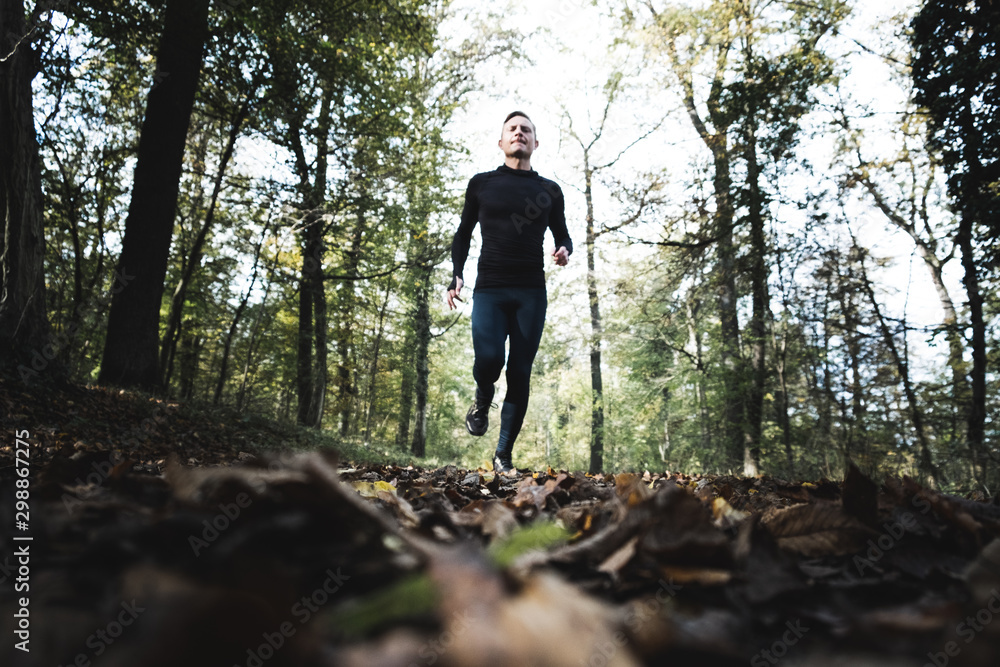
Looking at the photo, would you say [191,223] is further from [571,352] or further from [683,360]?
[571,352]

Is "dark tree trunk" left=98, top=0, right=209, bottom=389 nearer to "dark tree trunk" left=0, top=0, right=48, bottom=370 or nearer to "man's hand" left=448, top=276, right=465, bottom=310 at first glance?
"dark tree trunk" left=0, top=0, right=48, bottom=370

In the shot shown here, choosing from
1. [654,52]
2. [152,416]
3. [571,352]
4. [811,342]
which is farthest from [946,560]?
[571,352]

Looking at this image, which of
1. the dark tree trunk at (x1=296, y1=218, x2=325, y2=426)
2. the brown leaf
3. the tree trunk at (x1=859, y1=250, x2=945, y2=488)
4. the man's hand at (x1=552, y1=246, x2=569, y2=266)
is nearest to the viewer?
the brown leaf

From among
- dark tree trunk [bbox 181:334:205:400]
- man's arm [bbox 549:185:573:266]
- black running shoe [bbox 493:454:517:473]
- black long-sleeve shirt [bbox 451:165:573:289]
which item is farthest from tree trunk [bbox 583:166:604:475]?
black running shoe [bbox 493:454:517:473]

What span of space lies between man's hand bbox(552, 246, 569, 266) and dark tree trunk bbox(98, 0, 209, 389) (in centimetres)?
561

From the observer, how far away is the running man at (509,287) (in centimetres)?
413

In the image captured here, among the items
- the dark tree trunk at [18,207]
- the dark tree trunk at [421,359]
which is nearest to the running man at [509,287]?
the dark tree trunk at [18,207]

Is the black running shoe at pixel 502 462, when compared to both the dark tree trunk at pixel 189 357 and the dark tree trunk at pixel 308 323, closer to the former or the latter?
the dark tree trunk at pixel 308 323

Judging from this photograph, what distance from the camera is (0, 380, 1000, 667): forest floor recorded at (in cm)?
44

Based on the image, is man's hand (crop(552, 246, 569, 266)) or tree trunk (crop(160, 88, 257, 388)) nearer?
man's hand (crop(552, 246, 569, 266))

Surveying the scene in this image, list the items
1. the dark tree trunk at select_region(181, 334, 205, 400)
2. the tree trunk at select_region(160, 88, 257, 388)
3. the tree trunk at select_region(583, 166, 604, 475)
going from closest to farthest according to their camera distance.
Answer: the tree trunk at select_region(160, 88, 257, 388)
the dark tree trunk at select_region(181, 334, 205, 400)
the tree trunk at select_region(583, 166, 604, 475)

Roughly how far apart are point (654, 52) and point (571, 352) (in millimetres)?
13164

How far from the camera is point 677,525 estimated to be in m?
0.79

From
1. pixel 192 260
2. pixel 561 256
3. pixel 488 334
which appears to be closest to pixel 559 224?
pixel 561 256
